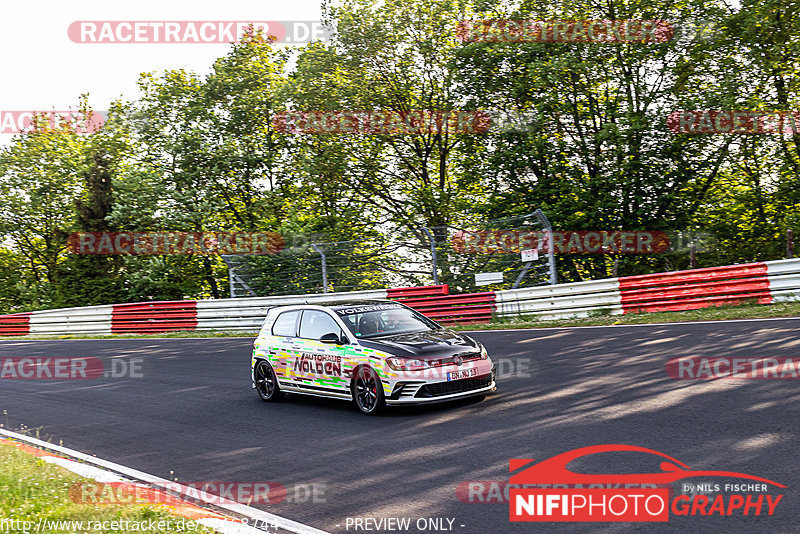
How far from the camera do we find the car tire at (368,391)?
9.54 meters

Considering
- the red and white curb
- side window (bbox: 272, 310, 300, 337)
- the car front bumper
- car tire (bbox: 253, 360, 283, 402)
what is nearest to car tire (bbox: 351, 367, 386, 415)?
the car front bumper

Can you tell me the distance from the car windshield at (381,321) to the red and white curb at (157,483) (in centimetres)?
355

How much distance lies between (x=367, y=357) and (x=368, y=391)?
1.48 ft

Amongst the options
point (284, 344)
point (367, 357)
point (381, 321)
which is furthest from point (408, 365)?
point (284, 344)

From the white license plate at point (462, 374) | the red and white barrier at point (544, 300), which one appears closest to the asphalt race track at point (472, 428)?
the white license plate at point (462, 374)

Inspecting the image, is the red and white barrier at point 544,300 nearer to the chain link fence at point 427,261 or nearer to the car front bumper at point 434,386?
the chain link fence at point 427,261

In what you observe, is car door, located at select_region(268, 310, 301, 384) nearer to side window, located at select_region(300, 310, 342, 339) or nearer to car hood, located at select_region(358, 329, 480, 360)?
side window, located at select_region(300, 310, 342, 339)

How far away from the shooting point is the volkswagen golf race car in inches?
A: 368

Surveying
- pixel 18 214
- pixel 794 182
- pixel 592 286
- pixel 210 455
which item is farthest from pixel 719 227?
pixel 18 214

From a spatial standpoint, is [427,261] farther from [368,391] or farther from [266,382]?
[368,391]

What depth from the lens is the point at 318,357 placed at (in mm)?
10570

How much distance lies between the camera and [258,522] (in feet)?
18.6

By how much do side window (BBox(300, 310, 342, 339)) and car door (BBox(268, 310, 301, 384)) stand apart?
0.19 m

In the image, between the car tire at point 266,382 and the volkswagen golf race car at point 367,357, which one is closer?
the volkswagen golf race car at point 367,357
